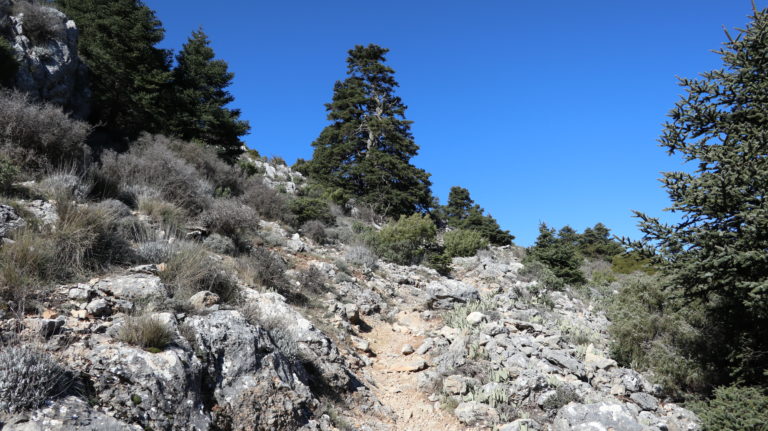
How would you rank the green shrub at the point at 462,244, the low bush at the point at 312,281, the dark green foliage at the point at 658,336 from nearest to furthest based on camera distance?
the dark green foliage at the point at 658,336 → the low bush at the point at 312,281 → the green shrub at the point at 462,244

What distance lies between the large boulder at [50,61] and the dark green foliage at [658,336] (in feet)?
49.2

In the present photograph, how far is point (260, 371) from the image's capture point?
170 inches

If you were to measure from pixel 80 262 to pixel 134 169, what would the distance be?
619 centimetres

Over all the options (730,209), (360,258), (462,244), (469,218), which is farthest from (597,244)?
(730,209)

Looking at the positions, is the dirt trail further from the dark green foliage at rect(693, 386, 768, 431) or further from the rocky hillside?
the dark green foliage at rect(693, 386, 768, 431)

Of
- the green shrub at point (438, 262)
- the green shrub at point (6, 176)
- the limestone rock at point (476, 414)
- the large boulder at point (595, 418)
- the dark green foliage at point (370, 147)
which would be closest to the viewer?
the large boulder at point (595, 418)

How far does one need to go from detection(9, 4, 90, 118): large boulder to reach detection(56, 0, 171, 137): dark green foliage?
3.57ft

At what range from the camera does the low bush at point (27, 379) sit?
2.57 metres

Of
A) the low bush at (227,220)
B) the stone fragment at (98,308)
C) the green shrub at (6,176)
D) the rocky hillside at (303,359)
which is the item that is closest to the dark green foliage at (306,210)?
the rocky hillside at (303,359)

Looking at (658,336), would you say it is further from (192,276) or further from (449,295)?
(192,276)

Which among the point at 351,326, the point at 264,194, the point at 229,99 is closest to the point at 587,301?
the point at 351,326

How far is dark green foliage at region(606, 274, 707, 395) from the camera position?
6.89 m

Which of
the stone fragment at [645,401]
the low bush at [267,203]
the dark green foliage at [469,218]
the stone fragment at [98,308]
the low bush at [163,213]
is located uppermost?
the dark green foliage at [469,218]

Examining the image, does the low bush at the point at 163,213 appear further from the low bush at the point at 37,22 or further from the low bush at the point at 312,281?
the low bush at the point at 37,22
